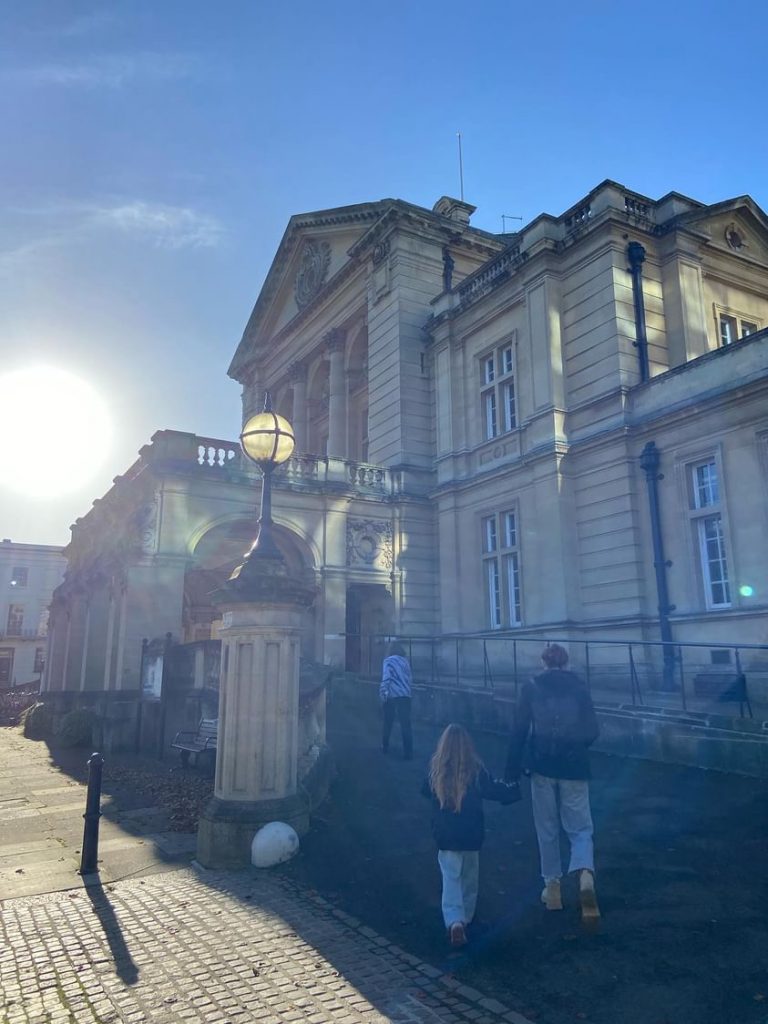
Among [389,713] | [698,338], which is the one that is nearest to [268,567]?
[389,713]

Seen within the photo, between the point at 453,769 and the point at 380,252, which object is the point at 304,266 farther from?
the point at 453,769

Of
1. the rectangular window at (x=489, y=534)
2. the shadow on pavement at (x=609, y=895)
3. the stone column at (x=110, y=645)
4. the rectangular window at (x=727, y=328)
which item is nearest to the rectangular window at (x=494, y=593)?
the rectangular window at (x=489, y=534)

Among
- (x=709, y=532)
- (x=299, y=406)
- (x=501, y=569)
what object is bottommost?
(x=501, y=569)

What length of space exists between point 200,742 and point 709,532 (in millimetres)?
11111

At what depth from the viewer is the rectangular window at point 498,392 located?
21484 millimetres

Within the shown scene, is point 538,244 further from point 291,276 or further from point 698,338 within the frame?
point 291,276

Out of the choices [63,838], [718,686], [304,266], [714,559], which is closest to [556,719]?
[63,838]

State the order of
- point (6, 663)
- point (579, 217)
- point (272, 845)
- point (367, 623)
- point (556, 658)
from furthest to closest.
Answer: point (6, 663), point (367, 623), point (579, 217), point (272, 845), point (556, 658)

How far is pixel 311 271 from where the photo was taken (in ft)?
107

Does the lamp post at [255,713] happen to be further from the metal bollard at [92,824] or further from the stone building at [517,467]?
the stone building at [517,467]

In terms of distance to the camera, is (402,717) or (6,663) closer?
(402,717)

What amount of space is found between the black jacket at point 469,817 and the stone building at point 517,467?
10504 millimetres

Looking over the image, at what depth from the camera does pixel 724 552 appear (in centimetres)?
1538

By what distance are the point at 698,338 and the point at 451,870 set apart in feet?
54.8
